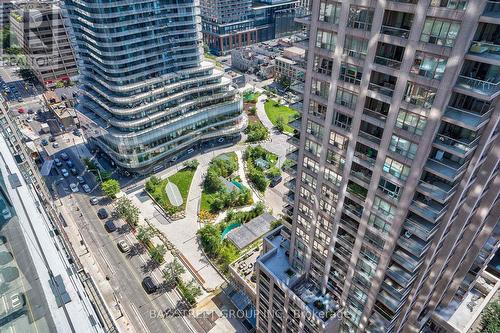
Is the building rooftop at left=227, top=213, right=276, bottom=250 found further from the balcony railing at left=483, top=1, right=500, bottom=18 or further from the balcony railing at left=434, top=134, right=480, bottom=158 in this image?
the balcony railing at left=483, top=1, right=500, bottom=18

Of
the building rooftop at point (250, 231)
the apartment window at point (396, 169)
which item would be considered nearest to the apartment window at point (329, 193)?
the apartment window at point (396, 169)

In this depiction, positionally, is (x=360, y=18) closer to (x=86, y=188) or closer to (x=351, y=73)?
(x=351, y=73)

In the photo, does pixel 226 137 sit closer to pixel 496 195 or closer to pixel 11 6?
pixel 496 195

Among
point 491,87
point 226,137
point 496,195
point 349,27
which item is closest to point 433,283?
point 496,195

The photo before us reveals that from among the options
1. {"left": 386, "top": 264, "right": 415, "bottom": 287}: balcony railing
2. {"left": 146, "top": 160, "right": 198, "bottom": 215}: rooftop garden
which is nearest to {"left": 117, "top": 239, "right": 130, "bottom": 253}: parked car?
{"left": 146, "top": 160, "right": 198, "bottom": 215}: rooftop garden

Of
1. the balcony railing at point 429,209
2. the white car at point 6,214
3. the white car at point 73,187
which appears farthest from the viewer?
the white car at point 73,187

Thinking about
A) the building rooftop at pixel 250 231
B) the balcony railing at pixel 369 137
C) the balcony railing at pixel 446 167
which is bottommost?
the building rooftop at pixel 250 231

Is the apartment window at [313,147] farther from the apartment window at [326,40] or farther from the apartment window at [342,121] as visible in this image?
the apartment window at [326,40]
